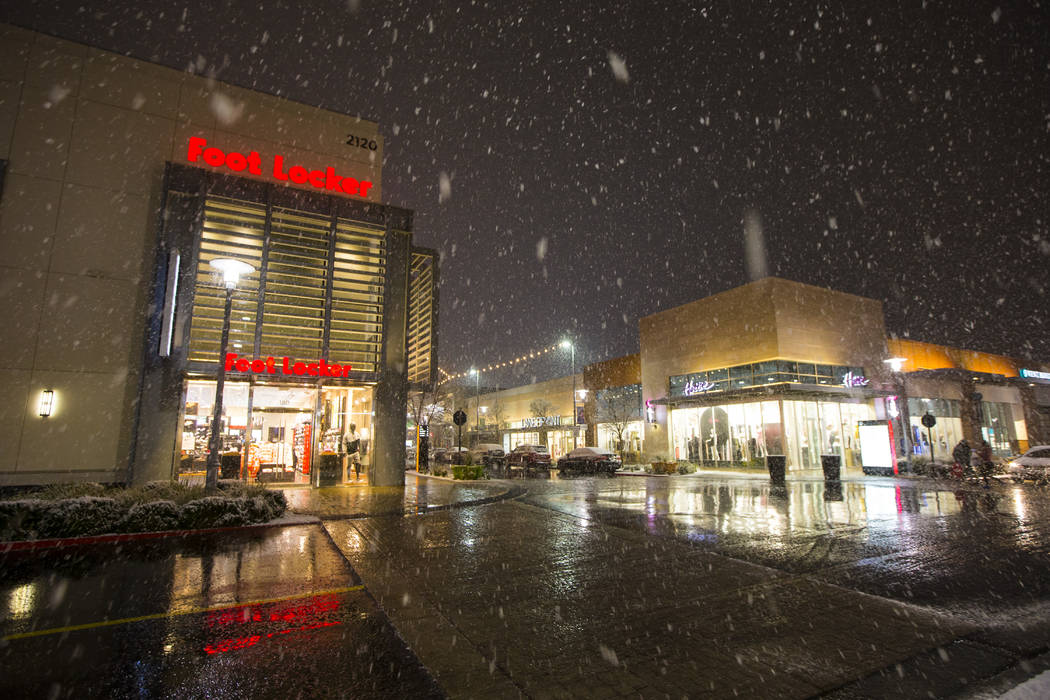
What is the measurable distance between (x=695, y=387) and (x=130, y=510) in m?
29.3

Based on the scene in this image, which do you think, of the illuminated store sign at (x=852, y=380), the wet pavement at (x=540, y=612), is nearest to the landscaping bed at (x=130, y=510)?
the wet pavement at (x=540, y=612)

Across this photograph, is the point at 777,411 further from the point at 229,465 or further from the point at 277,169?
the point at 277,169

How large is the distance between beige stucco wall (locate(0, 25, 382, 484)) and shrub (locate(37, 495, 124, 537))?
25.6 ft

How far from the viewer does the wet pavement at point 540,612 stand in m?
3.86

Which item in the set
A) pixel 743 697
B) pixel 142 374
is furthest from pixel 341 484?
pixel 743 697

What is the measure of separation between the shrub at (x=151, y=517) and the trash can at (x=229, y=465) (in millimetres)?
7682

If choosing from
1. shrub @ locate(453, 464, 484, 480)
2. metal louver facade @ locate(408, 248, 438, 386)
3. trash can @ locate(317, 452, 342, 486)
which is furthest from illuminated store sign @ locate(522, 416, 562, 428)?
trash can @ locate(317, 452, 342, 486)

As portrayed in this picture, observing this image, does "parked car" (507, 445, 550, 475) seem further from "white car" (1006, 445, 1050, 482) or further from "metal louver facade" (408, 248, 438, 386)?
"white car" (1006, 445, 1050, 482)

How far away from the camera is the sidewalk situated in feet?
40.2

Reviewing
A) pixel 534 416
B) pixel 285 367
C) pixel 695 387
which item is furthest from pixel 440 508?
pixel 534 416

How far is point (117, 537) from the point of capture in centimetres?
913

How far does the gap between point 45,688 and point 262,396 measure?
16980mm

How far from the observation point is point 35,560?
25.2ft

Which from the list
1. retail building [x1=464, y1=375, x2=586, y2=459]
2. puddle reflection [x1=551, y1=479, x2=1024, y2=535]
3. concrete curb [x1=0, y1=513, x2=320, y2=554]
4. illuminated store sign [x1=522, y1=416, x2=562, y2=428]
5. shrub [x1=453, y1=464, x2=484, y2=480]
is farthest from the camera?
illuminated store sign [x1=522, y1=416, x2=562, y2=428]
